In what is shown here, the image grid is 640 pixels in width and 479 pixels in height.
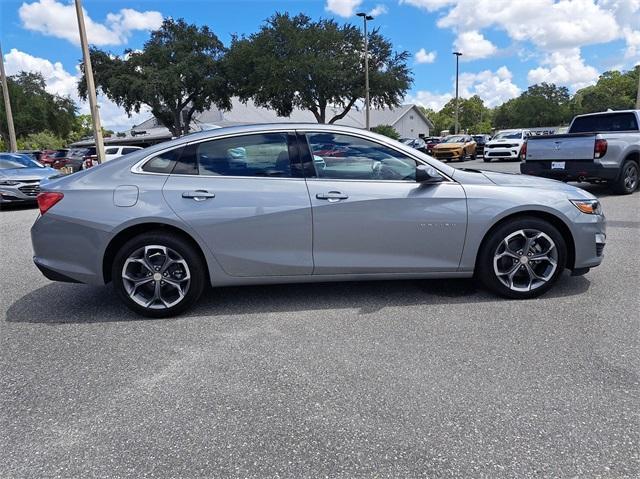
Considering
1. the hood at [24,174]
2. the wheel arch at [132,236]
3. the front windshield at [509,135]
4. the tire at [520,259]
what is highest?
the front windshield at [509,135]

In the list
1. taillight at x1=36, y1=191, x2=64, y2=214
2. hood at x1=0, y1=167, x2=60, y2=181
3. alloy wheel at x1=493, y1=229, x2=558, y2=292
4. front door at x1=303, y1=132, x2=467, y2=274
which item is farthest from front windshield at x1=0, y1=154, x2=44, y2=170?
alloy wheel at x1=493, y1=229, x2=558, y2=292

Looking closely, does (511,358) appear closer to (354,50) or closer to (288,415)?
(288,415)

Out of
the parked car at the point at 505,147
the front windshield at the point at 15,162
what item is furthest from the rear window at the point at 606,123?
the front windshield at the point at 15,162

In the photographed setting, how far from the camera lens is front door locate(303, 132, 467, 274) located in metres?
3.85

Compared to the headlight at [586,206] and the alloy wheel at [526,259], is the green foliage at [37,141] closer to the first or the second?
the alloy wheel at [526,259]

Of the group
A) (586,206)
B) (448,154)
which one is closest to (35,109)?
(448,154)

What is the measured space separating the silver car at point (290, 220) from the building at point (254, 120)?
32661 millimetres

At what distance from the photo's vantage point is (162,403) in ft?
8.83

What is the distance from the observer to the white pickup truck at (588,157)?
944 cm

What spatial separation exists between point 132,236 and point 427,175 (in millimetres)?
Answer: 2428

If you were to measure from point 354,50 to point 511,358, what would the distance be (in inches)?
1401

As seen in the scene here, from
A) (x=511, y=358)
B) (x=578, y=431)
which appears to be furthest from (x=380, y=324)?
(x=578, y=431)

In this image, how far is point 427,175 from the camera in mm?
3855

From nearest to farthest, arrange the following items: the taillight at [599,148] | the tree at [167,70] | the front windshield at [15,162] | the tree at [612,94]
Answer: the taillight at [599,148]
the front windshield at [15,162]
the tree at [167,70]
the tree at [612,94]
